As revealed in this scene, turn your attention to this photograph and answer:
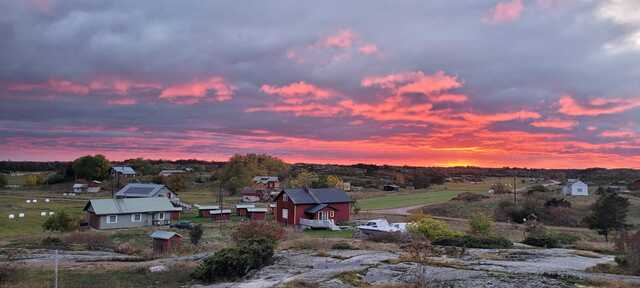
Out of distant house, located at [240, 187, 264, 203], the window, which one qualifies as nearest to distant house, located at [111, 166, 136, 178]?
distant house, located at [240, 187, 264, 203]

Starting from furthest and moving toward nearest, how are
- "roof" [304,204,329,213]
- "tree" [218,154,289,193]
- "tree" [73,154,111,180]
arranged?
"tree" [73,154,111,180]
"tree" [218,154,289,193]
"roof" [304,204,329,213]

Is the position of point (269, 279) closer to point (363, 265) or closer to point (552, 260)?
point (363, 265)

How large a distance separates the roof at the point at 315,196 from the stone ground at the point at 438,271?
28.0 meters

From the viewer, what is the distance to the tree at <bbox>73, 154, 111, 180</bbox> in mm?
140125

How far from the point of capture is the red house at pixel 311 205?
58.6 metres

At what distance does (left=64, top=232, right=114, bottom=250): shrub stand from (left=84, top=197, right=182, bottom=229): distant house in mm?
12750

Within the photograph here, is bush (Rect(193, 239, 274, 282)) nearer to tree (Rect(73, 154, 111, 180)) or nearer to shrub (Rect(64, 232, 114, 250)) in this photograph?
shrub (Rect(64, 232, 114, 250))

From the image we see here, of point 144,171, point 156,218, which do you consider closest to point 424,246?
point 156,218

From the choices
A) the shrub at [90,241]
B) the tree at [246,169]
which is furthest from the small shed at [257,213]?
the tree at [246,169]

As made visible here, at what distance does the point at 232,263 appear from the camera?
2458 cm

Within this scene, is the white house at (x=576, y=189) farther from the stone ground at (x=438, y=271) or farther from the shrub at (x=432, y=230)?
the stone ground at (x=438, y=271)

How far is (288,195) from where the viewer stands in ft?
196

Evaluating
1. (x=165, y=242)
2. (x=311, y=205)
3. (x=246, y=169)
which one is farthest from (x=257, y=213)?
(x=246, y=169)

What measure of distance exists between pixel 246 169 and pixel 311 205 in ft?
219
